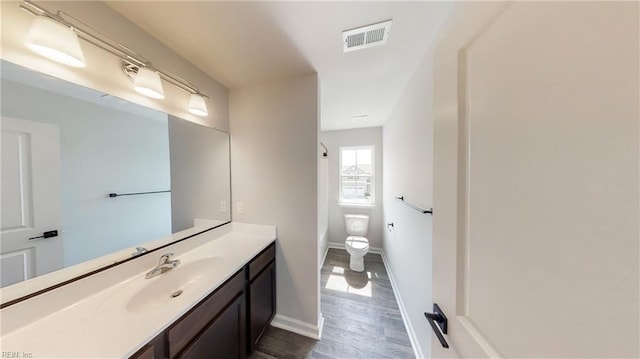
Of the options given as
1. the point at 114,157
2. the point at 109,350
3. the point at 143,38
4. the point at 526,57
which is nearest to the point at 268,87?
the point at 143,38

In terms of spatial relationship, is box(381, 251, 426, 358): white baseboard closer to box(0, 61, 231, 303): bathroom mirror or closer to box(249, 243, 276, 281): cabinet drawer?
box(249, 243, 276, 281): cabinet drawer

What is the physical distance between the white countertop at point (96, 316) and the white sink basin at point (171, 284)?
0.03 m

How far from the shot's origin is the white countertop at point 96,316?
26.2 inches

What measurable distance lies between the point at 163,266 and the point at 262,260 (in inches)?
26.4

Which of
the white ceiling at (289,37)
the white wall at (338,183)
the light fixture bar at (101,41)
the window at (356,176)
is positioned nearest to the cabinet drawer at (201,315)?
the light fixture bar at (101,41)

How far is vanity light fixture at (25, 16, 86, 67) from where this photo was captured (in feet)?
2.43

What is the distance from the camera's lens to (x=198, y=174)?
5.54 ft

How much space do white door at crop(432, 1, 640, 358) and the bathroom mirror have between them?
1.73m

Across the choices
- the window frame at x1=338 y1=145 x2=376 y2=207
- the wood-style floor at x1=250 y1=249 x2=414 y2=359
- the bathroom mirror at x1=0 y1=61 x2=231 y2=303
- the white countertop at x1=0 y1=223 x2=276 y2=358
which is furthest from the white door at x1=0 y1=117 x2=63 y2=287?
the window frame at x1=338 y1=145 x2=376 y2=207

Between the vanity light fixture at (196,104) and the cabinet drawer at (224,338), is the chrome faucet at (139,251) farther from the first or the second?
the vanity light fixture at (196,104)

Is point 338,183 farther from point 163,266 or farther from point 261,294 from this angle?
point 163,266

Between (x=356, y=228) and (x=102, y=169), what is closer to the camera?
(x=102, y=169)

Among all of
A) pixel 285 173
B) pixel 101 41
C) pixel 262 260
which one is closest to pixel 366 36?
pixel 285 173

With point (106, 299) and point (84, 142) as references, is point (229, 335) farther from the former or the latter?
point (84, 142)
